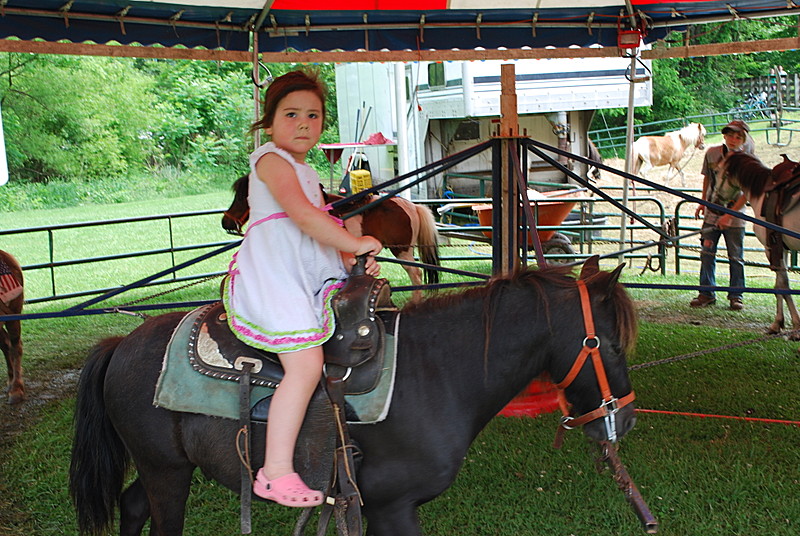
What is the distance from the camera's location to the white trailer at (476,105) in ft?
44.2

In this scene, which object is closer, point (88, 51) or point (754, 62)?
point (88, 51)

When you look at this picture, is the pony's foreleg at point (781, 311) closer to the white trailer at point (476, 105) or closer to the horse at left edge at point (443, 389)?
the horse at left edge at point (443, 389)

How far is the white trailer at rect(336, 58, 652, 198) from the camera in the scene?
1347cm

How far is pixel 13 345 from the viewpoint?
566 cm

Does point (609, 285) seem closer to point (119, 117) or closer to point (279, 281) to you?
point (279, 281)

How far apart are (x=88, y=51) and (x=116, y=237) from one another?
38.8 feet

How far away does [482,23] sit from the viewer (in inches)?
249

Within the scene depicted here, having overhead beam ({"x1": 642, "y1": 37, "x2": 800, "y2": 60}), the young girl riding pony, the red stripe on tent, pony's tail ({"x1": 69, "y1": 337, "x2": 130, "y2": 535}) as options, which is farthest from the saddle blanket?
overhead beam ({"x1": 642, "y1": 37, "x2": 800, "y2": 60})

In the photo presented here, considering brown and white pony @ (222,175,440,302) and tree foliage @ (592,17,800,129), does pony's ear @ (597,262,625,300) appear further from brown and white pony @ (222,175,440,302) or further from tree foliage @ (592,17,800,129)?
tree foliage @ (592,17,800,129)

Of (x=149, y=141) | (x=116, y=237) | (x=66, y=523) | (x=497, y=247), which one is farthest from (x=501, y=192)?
(x=149, y=141)

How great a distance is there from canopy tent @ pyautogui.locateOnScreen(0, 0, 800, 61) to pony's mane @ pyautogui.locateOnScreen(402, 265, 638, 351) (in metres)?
3.82

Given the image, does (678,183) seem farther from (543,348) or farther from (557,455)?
(543,348)

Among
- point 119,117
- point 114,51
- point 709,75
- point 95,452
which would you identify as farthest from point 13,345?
point 709,75

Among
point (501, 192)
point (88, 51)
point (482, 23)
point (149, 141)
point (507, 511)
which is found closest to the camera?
point (507, 511)
